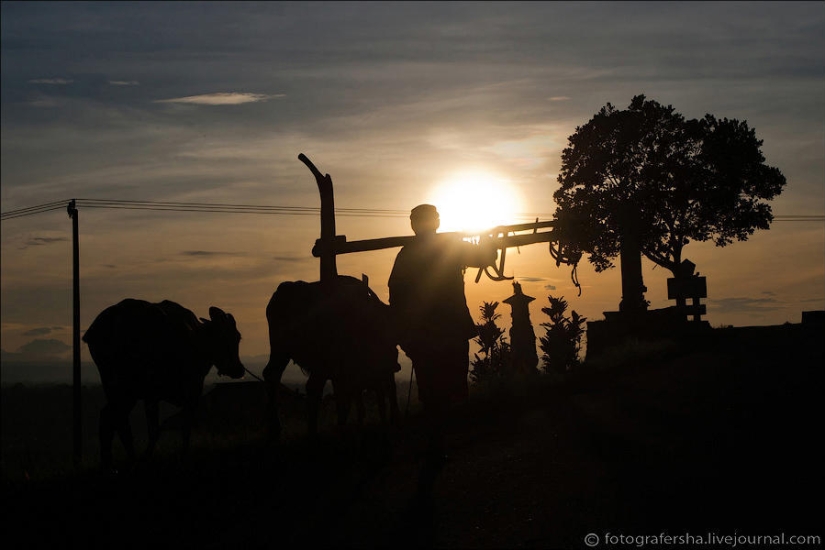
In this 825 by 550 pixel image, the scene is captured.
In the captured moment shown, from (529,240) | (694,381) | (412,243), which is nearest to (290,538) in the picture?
(412,243)

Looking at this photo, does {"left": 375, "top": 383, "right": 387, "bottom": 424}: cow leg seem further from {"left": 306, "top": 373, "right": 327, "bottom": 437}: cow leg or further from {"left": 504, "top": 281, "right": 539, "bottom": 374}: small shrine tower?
{"left": 504, "top": 281, "right": 539, "bottom": 374}: small shrine tower

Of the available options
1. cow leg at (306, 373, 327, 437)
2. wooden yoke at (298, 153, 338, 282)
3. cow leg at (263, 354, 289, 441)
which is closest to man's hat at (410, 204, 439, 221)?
cow leg at (306, 373, 327, 437)

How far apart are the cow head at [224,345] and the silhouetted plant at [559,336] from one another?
58.7 feet

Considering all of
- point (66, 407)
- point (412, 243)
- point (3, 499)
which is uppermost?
point (412, 243)

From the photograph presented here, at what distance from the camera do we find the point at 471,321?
1084cm

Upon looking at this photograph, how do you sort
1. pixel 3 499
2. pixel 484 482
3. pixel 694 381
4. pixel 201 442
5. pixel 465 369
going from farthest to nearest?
pixel 694 381, pixel 201 442, pixel 465 369, pixel 3 499, pixel 484 482

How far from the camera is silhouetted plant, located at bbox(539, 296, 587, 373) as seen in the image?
2983 centimetres

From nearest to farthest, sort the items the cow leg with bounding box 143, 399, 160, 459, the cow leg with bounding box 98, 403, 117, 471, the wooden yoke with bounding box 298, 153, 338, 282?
1. the cow leg with bounding box 98, 403, 117, 471
2. the cow leg with bounding box 143, 399, 160, 459
3. the wooden yoke with bounding box 298, 153, 338, 282

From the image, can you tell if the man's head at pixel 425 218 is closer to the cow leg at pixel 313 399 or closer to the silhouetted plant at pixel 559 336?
the cow leg at pixel 313 399

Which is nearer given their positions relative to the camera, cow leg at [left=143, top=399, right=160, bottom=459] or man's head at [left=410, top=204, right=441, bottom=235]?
man's head at [left=410, top=204, right=441, bottom=235]

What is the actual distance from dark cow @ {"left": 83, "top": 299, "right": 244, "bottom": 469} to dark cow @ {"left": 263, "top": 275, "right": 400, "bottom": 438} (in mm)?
1305

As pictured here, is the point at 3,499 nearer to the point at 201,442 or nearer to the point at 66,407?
the point at 201,442

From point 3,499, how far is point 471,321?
5.79 meters

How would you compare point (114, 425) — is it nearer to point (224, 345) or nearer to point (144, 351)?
point (144, 351)
